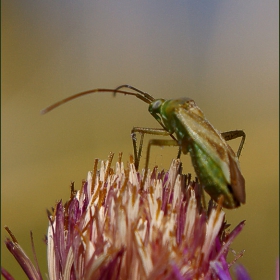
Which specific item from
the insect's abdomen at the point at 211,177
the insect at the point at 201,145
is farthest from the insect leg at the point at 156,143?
the insect's abdomen at the point at 211,177

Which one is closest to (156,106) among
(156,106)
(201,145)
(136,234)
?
(156,106)

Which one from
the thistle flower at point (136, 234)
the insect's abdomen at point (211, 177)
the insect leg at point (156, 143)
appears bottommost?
the thistle flower at point (136, 234)

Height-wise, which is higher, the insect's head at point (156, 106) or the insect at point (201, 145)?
the insect's head at point (156, 106)

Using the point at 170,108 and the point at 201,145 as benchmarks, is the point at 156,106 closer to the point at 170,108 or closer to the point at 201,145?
the point at 170,108

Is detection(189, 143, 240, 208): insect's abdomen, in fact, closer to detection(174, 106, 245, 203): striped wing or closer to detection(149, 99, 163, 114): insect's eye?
detection(174, 106, 245, 203): striped wing

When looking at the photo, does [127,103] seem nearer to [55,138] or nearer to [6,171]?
[55,138]

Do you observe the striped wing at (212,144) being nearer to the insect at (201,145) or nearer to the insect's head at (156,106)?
the insect at (201,145)

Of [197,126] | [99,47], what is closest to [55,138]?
[99,47]
